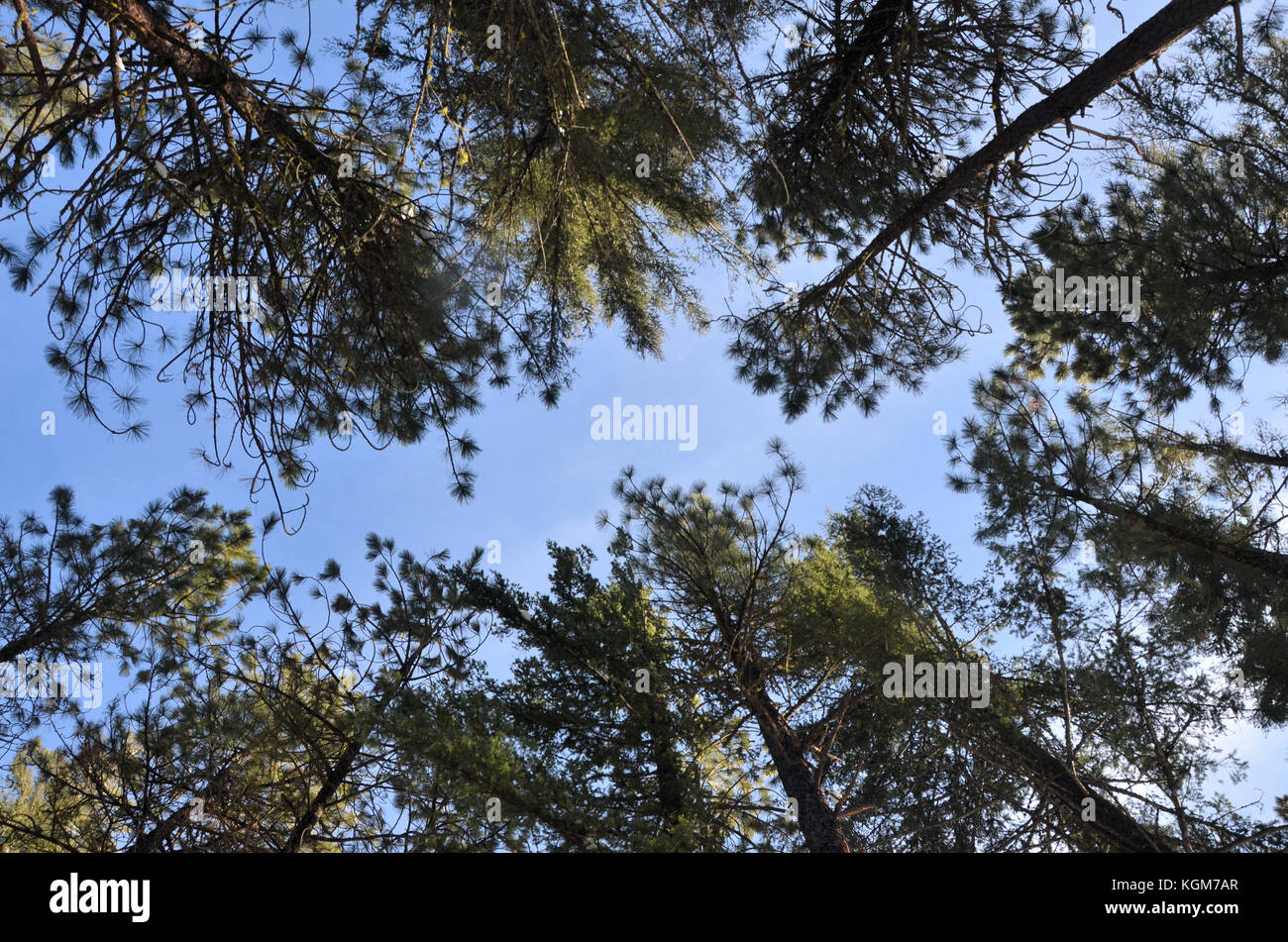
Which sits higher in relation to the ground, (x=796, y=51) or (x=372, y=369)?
(x=796, y=51)

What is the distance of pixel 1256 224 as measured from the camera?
550 cm

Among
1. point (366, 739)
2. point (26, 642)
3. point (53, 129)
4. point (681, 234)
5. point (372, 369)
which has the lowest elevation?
point (366, 739)

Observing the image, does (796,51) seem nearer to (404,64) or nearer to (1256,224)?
(404,64)

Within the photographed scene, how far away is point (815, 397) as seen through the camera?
18.3ft

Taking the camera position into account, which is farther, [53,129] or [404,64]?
[404,64]

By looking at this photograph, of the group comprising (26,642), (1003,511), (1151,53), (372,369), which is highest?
(1151,53)

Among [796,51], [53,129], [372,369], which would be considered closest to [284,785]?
[372,369]

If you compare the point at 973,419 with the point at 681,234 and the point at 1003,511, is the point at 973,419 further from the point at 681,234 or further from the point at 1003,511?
the point at 681,234

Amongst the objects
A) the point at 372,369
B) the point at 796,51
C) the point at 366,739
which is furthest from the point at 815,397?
the point at 366,739
